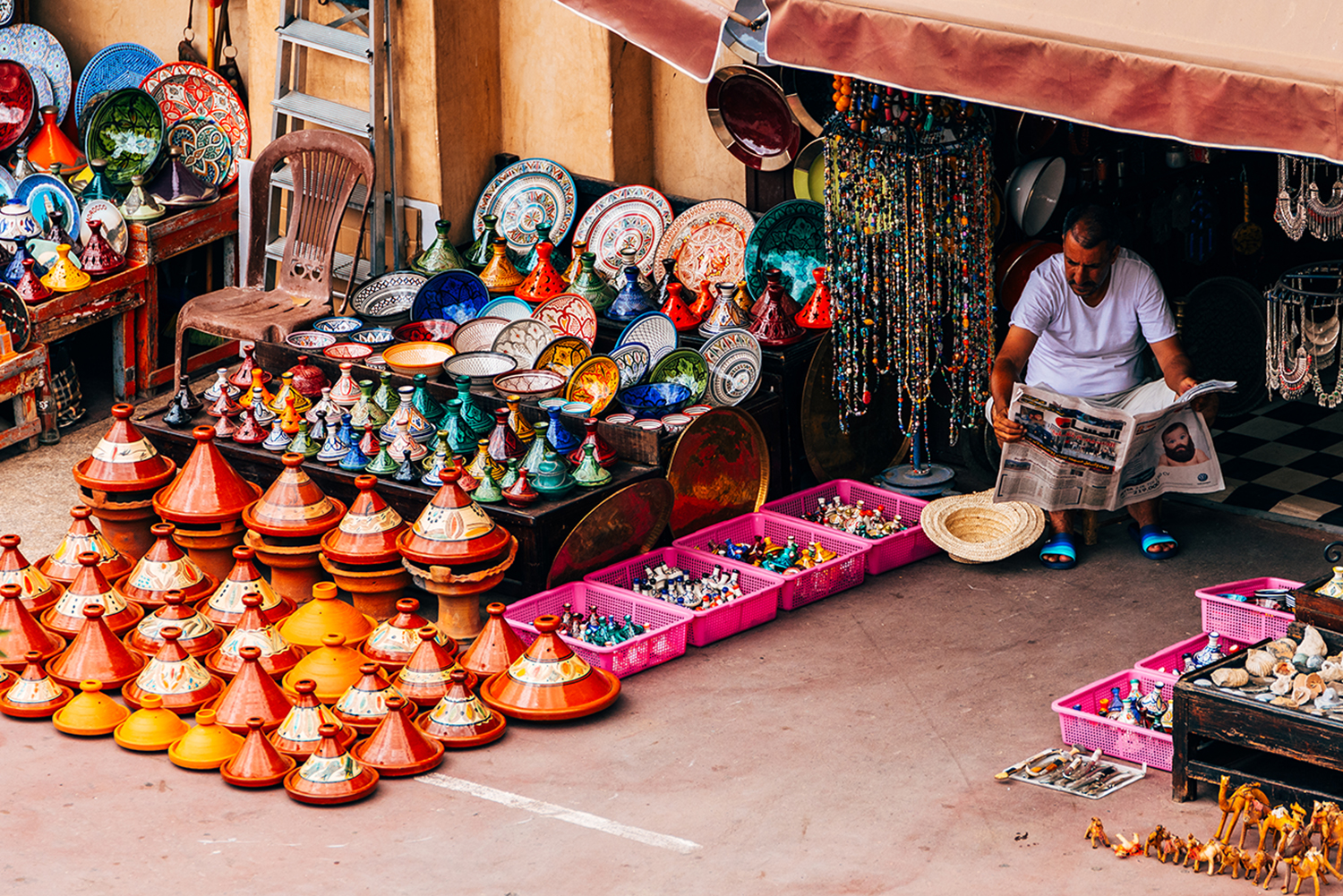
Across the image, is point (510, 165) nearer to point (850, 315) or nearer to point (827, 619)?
point (850, 315)

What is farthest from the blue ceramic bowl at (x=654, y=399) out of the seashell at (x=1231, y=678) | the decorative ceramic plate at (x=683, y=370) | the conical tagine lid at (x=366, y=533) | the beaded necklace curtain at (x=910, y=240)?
the seashell at (x=1231, y=678)

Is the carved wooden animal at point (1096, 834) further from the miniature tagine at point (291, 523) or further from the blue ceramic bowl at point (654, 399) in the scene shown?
the miniature tagine at point (291, 523)

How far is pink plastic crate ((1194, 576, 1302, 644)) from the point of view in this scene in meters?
6.05

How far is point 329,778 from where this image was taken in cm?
545

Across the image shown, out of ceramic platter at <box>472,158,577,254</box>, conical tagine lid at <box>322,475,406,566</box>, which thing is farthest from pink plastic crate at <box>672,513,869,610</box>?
ceramic platter at <box>472,158,577,254</box>

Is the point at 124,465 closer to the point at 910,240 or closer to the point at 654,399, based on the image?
the point at 654,399

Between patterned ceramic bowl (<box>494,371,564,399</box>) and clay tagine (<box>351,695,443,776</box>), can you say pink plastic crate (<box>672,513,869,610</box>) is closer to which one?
patterned ceramic bowl (<box>494,371,564,399</box>)

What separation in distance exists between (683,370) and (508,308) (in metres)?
0.82

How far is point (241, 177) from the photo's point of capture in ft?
29.3

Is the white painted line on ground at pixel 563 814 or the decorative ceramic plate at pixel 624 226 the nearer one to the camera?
the white painted line on ground at pixel 563 814

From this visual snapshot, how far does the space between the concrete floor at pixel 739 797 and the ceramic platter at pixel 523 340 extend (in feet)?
4.82

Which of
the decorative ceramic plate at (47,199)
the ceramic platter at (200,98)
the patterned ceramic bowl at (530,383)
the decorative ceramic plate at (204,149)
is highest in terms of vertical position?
the ceramic platter at (200,98)

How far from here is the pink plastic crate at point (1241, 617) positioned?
6047 millimetres

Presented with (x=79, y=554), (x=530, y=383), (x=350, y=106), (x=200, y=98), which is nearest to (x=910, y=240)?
(x=530, y=383)
